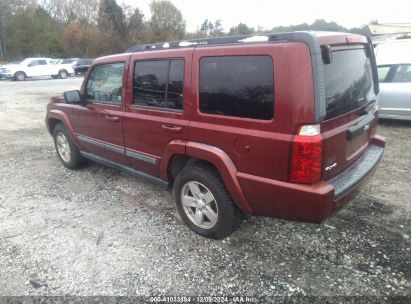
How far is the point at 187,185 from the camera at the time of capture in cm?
345

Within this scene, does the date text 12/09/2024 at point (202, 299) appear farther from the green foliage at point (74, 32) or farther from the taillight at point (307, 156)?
the green foliage at point (74, 32)

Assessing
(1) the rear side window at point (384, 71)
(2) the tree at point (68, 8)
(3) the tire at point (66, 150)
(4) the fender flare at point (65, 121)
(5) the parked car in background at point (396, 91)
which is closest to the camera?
(4) the fender flare at point (65, 121)

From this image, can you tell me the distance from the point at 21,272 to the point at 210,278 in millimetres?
1653

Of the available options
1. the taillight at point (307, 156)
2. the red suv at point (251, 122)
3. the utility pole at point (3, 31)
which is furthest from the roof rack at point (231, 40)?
the utility pole at point (3, 31)

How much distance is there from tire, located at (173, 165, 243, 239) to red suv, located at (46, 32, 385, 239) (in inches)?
0.4

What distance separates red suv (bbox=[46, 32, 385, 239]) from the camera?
2.52 metres

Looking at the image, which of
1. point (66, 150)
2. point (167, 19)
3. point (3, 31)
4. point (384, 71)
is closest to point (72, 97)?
point (66, 150)

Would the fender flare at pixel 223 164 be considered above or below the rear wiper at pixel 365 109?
below

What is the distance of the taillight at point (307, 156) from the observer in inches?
98.1

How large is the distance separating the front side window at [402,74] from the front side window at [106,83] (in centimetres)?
644

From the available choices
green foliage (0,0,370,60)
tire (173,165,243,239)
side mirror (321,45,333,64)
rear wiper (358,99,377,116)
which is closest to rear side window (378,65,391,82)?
rear wiper (358,99,377,116)

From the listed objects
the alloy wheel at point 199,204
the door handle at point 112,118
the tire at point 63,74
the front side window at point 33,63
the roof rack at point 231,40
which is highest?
the front side window at point 33,63

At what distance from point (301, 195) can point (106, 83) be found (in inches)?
111

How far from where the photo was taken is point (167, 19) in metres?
54.2
